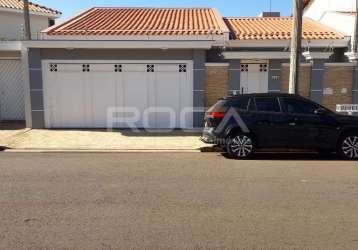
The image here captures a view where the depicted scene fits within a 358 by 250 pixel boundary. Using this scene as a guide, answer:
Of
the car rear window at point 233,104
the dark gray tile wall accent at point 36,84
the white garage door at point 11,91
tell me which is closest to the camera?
the car rear window at point 233,104

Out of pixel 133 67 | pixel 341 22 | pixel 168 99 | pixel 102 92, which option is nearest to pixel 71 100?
pixel 102 92

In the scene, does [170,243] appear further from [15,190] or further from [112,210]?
[15,190]

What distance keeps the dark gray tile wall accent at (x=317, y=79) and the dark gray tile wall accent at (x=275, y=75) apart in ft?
3.30

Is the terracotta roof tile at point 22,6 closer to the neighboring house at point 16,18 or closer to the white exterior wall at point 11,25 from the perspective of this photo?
the neighboring house at point 16,18

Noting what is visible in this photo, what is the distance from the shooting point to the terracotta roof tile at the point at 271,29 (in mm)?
15602

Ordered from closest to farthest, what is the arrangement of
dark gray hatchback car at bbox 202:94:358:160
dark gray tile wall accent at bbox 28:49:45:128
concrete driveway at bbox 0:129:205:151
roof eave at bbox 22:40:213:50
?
dark gray hatchback car at bbox 202:94:358:160 → concrete driveway at bbox 0:129:205:151 → roof eave at bbox 22:40:213:50 → dark gray tile wall accent at bbox 28:49:45:128

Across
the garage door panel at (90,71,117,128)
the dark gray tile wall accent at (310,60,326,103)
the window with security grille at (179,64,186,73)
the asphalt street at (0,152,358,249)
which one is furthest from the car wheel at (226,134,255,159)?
the garage door panel at (90,71,117,128)

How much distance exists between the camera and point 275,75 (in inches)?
577

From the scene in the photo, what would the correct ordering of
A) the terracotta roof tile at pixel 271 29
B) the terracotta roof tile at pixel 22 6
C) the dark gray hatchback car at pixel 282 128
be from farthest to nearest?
the terracotta roof tile at pixel 22 6
the terracotta roof tile at pixel 271 29
the dark gray hatchback car at pixel 282 128

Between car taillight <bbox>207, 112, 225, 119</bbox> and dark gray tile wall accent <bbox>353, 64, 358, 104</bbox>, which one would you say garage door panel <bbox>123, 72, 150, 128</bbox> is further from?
dark gray tile wall accent <bbox>353, 64, 358, 104</bbox>

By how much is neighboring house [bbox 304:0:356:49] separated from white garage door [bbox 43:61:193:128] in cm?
660

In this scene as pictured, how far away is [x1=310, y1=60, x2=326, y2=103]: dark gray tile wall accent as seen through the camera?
1429 centimetres

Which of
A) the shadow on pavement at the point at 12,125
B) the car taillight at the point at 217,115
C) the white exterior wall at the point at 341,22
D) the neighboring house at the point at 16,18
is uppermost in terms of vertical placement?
the neighboring house at the point at 16,18

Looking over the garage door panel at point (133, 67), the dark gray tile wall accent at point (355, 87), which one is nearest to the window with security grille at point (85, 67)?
the garage door panel at point (133, 67)
